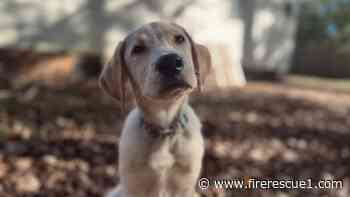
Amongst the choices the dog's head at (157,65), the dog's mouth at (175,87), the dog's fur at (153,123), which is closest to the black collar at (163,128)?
the dog's fur at (153,123)

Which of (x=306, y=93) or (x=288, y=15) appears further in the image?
(x=288, y=15)

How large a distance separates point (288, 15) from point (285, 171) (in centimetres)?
806

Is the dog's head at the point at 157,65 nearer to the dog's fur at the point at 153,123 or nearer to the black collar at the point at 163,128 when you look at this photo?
the dog's fur at the point at 153,123

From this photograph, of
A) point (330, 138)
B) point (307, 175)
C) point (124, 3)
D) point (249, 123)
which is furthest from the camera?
point (124, 3)

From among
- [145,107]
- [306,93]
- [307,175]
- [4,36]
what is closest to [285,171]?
[307,175]

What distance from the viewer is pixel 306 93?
862 cm

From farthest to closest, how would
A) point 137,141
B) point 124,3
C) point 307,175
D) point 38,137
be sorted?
1. point 124,3
2. point 38,137
3. point 307,175
4. point 137,141

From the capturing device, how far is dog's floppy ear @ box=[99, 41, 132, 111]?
8.31 feet

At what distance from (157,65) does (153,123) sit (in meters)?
0.48

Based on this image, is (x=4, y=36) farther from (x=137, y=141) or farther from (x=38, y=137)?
(x=137, y=141)

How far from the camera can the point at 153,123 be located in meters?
2.60

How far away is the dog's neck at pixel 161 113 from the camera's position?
2588 mm

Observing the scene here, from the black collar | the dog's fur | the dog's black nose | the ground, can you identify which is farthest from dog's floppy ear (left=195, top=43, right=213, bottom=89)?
the ground

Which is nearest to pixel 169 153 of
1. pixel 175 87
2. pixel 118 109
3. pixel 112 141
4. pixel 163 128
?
pixel 163 128
